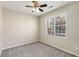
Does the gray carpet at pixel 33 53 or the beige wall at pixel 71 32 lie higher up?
the beige wall at pixel 71 32

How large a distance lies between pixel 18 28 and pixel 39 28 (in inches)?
76.4

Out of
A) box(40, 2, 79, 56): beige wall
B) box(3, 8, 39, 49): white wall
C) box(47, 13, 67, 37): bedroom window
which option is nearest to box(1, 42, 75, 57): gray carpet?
box(40, 2, 79, 56): beige wall

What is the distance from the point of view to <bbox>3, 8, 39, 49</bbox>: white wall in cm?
440

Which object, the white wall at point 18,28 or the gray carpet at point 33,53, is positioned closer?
the gray carpet at point 33,53

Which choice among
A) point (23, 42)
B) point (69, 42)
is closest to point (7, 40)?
point (23, 42)

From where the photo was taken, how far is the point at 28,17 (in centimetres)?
569

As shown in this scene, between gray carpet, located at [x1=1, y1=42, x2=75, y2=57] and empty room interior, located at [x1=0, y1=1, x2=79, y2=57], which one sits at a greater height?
empty room interior, located at [x1=0, y1=1, x2=79, y2=57]

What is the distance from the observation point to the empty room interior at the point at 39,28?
337 cm

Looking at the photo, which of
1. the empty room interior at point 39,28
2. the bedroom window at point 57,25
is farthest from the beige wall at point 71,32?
the bedroom window at point 57,25

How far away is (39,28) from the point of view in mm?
6395

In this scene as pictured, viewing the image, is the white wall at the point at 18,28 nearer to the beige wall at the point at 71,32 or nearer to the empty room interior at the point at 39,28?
the empty room interior at the point at 39,28

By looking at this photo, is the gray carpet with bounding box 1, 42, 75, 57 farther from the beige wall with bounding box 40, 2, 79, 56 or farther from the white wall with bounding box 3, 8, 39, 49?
the white wall with bounding box 3, 8, 39, 49

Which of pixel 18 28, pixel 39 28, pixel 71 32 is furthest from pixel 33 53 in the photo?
pixel 39 28

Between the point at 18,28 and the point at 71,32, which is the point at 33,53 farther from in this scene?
the point at 18,28
